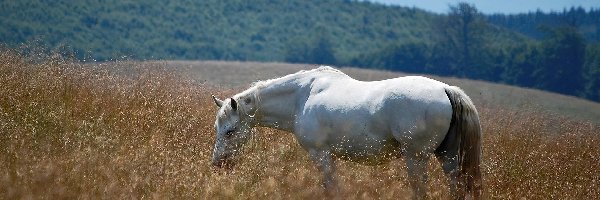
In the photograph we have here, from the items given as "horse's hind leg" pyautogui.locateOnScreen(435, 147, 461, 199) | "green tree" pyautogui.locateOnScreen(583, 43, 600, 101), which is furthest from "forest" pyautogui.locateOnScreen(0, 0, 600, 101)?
"horse's hind leg" pyautogui.locateOnScreen(435, 147, 461, 199)

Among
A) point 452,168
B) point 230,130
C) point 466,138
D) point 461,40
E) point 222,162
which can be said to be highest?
point 466,138

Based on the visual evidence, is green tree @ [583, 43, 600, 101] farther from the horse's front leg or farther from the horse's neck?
the horse's front leg

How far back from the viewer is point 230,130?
24.4 feet

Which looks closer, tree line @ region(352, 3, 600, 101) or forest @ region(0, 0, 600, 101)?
forest @ region(0, 0, 600, 101)

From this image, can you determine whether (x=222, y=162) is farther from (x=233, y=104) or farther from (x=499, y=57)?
(x=499, y=57)

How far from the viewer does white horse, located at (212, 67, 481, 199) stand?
5.95 meters

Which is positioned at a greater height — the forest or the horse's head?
the horse's head

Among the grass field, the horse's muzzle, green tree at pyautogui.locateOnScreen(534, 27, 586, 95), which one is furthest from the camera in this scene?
green tree at pyautogui.locateOnScreen(534, 27, 586, 95)

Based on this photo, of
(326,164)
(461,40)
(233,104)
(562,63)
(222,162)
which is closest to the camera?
(326,164)

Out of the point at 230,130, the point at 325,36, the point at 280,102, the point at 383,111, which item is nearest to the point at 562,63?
the point at 325,36

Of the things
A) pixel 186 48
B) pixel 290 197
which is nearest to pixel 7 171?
pixel 290 197

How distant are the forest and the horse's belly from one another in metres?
37.3

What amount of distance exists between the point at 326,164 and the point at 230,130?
54.3 inches

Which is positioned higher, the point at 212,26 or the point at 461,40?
the point at 461,40
